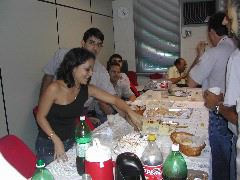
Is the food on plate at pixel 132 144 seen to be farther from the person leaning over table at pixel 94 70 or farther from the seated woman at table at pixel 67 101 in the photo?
the person leaning over table at pixel 94 70

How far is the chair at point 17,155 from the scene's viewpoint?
5.57 feet

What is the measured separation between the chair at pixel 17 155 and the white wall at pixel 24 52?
1.42 meters

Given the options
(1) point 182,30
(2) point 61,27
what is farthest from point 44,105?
(1) point 182,30

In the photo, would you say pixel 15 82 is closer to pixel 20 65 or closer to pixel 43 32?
pixel 20 65

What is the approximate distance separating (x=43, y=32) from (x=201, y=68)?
2244mm

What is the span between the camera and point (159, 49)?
6891mm

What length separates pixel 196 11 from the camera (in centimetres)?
644

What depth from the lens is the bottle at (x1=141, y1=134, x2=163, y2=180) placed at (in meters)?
1.26

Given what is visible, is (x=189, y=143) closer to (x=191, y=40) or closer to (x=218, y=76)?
(x=218, y=76)

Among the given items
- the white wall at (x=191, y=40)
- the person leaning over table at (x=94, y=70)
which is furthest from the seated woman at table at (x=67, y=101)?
the white wall at (x=191, y=40)

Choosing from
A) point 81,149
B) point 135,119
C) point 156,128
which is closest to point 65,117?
point 135,119

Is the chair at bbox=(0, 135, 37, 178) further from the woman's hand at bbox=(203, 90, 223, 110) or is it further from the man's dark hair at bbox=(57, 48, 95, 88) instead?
the woman's hand at bbox=(203, 90, 223, 110)

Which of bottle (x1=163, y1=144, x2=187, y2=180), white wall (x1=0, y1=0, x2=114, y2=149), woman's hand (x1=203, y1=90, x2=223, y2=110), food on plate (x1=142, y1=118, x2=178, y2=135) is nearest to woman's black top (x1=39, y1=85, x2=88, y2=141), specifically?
food on plate (x1=142, y1=118, x2=178, y2=135)

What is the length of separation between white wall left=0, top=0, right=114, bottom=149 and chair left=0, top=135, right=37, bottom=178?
1420mm
